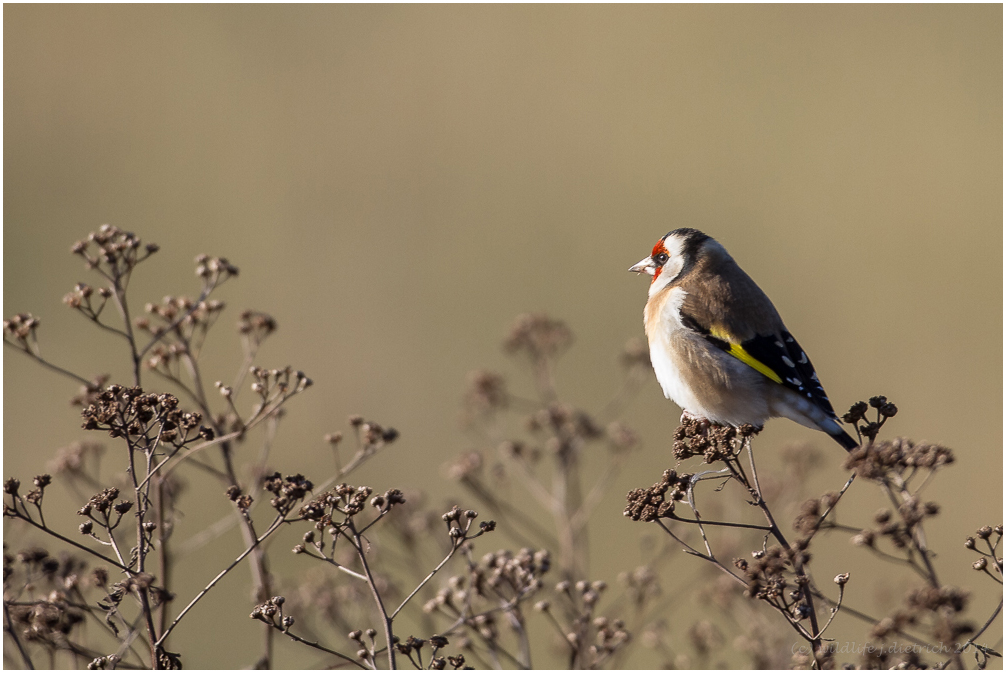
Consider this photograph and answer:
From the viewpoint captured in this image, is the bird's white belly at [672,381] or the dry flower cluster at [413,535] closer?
the dry flower cluster at [413,535]

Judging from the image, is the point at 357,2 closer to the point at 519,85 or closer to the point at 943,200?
the point at 519,85

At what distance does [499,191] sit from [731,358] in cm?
1318

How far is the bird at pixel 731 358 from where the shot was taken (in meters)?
4.26

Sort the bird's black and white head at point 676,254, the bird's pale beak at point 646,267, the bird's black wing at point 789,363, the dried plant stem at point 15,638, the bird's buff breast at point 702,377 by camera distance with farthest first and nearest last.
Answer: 1. the bird's pale beak at point 646,267
2. the bird's black and white head at point 676,254
3. the bird's buff breast at point 702,377
4. the bird's black wing at point 789,363
5. the dried plant stem at point 15,638

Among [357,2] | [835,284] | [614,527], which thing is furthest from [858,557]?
[357,2]

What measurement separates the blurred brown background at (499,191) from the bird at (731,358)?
5246 mm

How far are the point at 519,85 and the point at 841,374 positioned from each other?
460 inches

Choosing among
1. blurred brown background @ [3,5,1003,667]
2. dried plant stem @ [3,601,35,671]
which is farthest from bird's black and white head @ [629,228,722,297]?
blurred brown background @ [3,5,1003,667]

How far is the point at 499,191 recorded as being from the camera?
17.2 m

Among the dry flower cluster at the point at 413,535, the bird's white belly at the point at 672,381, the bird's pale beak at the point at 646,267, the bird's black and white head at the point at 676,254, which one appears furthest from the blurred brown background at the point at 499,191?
the bird's white belly at the point at 672,381

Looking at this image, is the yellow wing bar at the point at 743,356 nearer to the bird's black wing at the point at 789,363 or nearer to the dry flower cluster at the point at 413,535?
the bird's black wing at the point at 789,363

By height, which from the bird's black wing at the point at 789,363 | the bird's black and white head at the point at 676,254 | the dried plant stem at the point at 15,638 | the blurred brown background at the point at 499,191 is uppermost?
the blurred brown background at the point at 499,191

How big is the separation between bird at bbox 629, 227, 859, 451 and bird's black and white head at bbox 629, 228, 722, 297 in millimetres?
126

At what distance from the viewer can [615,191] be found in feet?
55.2
